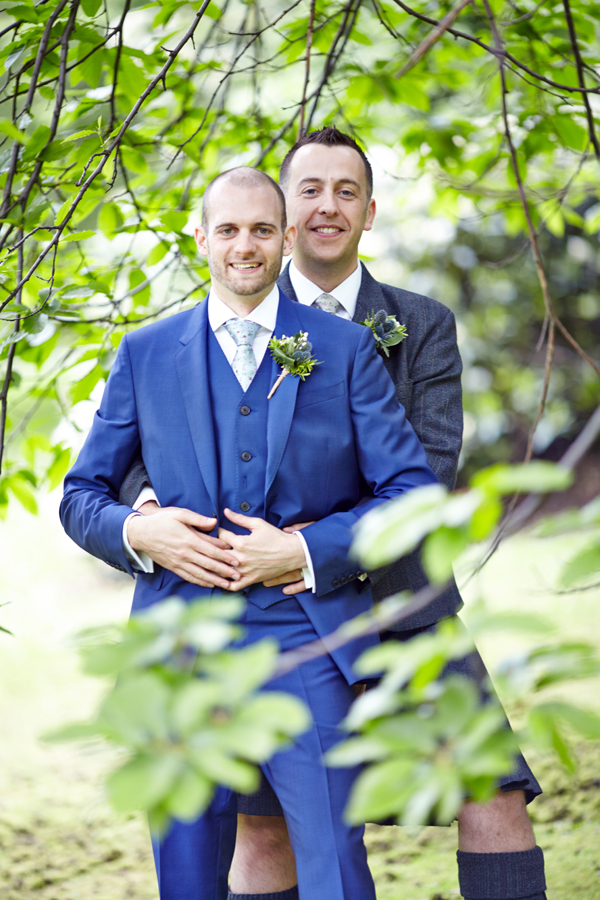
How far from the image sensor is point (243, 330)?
1.82 meters

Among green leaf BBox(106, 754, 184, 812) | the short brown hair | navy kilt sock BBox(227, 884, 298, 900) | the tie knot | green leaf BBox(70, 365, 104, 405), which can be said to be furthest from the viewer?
green leaf BBox(70, 365, 104, 405)

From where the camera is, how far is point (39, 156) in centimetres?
199

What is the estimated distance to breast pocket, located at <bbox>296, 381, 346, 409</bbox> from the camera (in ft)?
5.87

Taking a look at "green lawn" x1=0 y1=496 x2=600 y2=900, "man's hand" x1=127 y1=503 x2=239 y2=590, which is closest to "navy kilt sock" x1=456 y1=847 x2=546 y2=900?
"green lawn" x1=0 y1=496 x2=600 y2=900

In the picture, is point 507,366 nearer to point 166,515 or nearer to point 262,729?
point 166,515

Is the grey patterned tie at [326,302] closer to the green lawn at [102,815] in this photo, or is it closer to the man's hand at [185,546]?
the man's hand at [185,546]

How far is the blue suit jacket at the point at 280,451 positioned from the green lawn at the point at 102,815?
0.31m

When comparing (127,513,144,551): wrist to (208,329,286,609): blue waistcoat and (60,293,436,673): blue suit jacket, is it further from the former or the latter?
(208,329,286,609): blue waistcoat

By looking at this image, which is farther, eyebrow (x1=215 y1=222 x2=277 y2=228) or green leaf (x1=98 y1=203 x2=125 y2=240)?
green leaf (x1=98 y1=203 x2=125 y2=240)

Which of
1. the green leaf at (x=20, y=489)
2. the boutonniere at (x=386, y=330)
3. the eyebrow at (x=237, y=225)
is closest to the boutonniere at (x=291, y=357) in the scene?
the eyebrow at (x=237, y=225)

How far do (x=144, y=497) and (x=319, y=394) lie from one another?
0.45m

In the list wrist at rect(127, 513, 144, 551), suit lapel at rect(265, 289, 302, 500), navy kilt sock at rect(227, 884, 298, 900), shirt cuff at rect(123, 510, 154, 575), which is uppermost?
suit lapel at rect(265, 289, 302, 500)

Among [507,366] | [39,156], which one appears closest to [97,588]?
[507,366]

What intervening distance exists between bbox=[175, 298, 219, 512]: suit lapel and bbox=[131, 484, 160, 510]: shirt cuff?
0.14 metres
